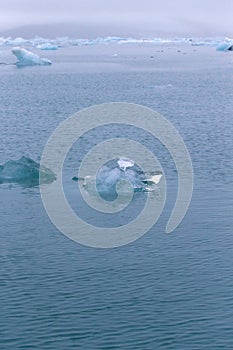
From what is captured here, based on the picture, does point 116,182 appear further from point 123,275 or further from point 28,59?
point 28,59

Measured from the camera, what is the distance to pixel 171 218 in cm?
2614

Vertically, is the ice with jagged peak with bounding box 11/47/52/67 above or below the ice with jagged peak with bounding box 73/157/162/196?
above

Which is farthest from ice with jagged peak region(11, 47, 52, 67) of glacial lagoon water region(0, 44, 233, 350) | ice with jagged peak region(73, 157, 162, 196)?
ice with jagged peak region(73, 157, 162, 196)

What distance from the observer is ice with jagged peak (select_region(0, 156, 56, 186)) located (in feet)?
103

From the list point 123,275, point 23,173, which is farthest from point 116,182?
point 123,275

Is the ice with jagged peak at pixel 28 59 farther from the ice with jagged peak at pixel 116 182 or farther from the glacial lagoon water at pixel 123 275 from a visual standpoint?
the ice with jagged peak at pixel 116 182

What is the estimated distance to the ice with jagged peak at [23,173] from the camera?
31.5 m

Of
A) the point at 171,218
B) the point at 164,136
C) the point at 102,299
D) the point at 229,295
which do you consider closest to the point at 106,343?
the point at 102,299

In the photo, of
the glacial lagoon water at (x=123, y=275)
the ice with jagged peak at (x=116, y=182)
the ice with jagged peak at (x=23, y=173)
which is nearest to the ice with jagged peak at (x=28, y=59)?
the glacial lagoon water at (x=123, y=275)

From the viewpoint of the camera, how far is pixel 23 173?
31.5 m

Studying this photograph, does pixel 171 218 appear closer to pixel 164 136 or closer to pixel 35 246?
pixel 35 246

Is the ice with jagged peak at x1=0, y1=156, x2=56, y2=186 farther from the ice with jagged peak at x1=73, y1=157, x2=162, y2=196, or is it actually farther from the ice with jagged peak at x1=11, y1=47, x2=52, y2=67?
the ice with jagged peak at x1=11, y1=47, x2=52, y2=67

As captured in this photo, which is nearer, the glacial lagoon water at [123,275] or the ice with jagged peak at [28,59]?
the glacial lagoon water at [123,275]

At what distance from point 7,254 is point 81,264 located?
2.34m
